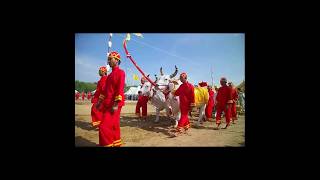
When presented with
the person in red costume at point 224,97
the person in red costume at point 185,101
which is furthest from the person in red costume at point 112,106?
the person in red costume at point 224,97

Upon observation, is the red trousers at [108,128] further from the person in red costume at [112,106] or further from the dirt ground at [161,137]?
the dirt ground at [161,137]

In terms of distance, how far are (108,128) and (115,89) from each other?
492 millimetres

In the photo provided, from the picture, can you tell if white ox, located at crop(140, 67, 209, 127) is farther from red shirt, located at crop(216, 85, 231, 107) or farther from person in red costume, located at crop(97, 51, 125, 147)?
person in red costume, located at crop(97, 51, 125, 147)

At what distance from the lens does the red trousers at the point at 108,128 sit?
10.9 ft

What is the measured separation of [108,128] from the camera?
3328mm

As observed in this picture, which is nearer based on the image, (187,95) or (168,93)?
(187,95)

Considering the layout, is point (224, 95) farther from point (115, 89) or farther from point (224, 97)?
point (115, 89)

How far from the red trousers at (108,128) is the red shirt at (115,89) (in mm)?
106

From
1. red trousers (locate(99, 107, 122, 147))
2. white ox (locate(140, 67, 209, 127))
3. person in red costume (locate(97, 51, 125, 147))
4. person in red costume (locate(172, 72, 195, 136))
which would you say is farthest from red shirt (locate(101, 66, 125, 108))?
white ox (locate(140, 67, 209, 127))

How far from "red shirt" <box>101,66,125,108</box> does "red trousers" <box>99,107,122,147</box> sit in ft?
0.35

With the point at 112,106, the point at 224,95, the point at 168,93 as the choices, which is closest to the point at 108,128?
the point at 112,106
